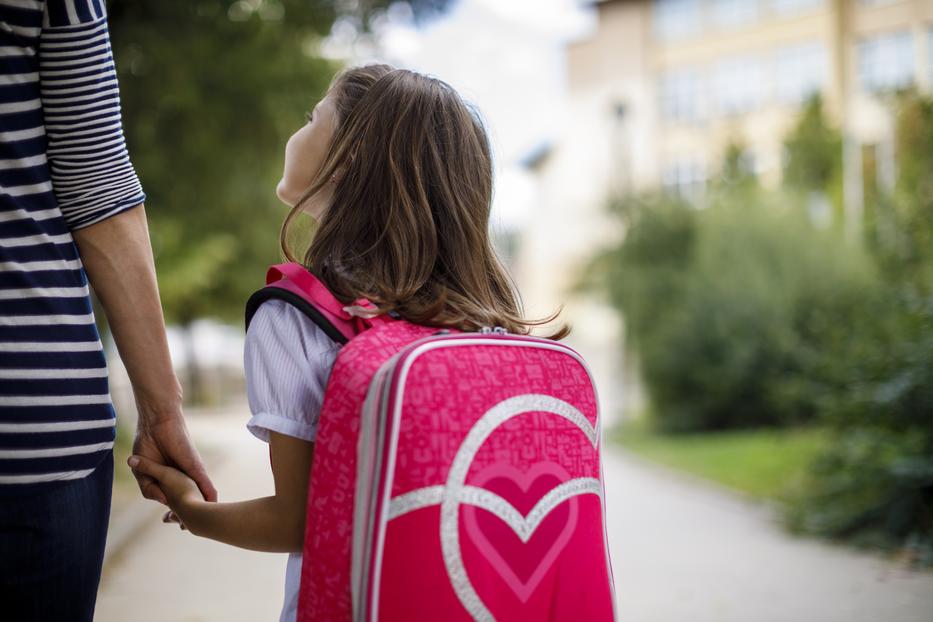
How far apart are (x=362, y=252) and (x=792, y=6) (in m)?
44.4

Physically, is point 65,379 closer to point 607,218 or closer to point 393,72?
point 393,72

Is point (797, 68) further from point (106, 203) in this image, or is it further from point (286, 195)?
point (106, 203)

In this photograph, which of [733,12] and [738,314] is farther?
[733,12]

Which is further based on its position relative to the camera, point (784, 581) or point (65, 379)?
point (784, 581)

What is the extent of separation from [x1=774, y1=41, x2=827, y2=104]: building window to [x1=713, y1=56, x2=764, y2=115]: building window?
2.70ft

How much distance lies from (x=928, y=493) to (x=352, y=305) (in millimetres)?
6858

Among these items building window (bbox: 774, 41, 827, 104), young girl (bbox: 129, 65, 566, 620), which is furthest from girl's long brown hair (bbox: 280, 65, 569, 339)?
building window (bbox: 774, 41, 827, 104)

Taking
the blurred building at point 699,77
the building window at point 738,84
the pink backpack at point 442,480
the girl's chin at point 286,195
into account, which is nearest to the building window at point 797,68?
the blurred building at point 699,77

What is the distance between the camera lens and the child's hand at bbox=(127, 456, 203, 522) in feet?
5.45

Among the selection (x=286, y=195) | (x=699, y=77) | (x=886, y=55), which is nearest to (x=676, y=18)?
(x=699, y=77)

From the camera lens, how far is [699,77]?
1761 inches

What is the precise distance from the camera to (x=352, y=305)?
1.60 metres

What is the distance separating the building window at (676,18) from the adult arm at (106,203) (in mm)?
45989

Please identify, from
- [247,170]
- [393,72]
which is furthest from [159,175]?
[393,72]
